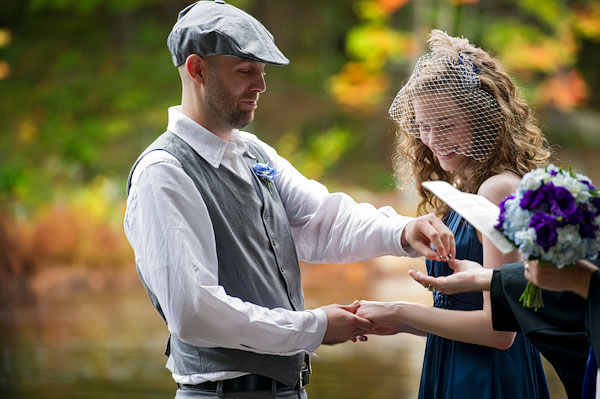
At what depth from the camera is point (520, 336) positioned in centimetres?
216

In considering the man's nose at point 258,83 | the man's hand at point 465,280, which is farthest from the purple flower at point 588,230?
the man's nose at point 258,83

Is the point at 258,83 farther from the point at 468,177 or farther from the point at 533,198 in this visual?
the point at 533,198

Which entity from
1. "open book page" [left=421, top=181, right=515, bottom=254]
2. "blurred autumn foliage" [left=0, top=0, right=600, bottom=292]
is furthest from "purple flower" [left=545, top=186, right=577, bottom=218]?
"blurred autumn foliage" [left=0, top=0, right=600, bottom=292]

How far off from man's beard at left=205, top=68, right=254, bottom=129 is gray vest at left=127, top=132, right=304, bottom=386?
0.42 ft

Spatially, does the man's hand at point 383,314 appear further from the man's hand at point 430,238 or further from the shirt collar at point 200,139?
the shirt collar at point 200,139

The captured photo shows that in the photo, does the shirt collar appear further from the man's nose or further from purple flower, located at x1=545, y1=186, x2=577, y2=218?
purple flower, located at x1=545, y1=186, x2=577, y2=218

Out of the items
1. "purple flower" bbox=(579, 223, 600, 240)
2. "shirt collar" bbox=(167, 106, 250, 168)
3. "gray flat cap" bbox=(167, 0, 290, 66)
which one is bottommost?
"purple flower" bbox=(579, 223, 600, 240)

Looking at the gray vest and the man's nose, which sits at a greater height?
the man's nose

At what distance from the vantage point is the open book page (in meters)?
1.59

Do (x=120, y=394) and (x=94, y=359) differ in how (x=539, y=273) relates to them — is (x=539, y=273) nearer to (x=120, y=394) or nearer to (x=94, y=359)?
(x=120, y=394)

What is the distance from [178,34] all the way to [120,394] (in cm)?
388

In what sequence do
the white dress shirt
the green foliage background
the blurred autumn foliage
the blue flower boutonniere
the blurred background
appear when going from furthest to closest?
the green foliage background → the blurred autumn foliage → the blurred background → the blue flower boutonniere → the white dress shirt

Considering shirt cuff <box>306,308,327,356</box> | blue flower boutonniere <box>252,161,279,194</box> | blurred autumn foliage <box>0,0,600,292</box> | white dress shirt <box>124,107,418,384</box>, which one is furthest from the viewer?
blurred autumn foliage <box>0,0,600,292</box>

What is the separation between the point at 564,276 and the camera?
1.59 meters
